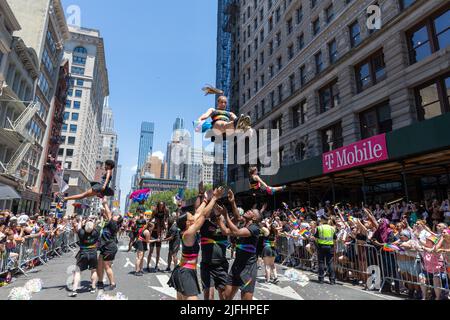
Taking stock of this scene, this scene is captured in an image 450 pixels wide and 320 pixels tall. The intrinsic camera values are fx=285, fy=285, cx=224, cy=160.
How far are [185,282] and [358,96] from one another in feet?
67.8

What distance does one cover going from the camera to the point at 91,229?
8.53m

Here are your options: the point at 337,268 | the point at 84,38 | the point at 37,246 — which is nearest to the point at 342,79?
the point at 337,268

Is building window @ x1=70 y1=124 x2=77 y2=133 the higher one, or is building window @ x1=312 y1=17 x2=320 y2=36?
building window @ x1=70 y1=124 x2=77 y2=133

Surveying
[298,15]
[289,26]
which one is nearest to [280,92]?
[289,26]

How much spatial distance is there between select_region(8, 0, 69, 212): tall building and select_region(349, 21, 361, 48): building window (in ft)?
102

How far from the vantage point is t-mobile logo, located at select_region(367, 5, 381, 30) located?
20.2 m

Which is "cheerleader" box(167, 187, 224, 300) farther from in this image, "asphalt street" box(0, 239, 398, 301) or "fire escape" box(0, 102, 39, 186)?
"fire escape" box(0, 102, 39, 186)

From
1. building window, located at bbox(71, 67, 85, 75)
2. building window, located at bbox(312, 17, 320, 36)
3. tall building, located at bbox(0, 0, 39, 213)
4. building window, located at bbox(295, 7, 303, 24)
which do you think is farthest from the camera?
building window, located at bbox(71, 67, 85, 75)

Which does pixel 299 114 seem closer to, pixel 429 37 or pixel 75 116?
pixel 429 37

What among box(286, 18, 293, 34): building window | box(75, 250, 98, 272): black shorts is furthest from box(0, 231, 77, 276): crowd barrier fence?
box(286, 18, 293, 34): building window

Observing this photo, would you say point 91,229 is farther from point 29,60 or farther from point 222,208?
point 29,60

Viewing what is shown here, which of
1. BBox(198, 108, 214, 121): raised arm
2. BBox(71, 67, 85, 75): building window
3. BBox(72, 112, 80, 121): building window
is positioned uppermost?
BBox(71, 67, 85, 75): building window

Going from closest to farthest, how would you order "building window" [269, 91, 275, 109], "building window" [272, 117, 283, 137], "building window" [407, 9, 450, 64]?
"building window" [407, 9, 450, 64], "building window" [272, 117, 283, 137], "building window" [269, 91, 275, 109]

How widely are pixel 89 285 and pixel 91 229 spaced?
6.70 ft
